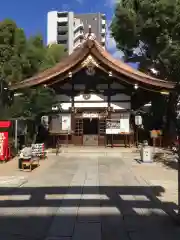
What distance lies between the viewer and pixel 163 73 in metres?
25.2

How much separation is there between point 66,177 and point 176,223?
5704 mm

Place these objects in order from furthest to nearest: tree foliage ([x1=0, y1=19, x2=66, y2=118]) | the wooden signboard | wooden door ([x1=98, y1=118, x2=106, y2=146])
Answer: wooden door ([x1=98, y1=118, x2=106, y2=146]) < tree foliage ([x1=0, y1=19, x2=66, y2=118]) < the wooden signboard

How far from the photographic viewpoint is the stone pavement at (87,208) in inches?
212

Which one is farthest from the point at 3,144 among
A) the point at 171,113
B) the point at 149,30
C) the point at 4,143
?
the point at 171,113

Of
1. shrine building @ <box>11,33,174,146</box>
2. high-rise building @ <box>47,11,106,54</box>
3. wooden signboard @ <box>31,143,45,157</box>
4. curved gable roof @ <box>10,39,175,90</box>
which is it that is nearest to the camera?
wooden signboard @ <box>31,143,45,157</box>

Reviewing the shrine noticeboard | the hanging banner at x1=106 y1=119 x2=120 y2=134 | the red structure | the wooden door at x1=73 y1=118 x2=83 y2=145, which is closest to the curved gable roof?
the hanging banner at x1=106 y1=119 x2=120 y2=134

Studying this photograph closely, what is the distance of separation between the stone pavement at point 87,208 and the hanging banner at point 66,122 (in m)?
10.7

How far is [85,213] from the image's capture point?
21.4ft

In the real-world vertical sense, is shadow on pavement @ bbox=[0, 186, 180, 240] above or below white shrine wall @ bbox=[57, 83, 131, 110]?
below

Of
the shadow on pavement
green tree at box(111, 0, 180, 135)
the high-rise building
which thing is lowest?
the shadow on pavement

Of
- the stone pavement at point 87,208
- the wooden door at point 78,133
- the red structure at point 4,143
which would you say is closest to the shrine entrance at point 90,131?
the wooden door at point 78,133

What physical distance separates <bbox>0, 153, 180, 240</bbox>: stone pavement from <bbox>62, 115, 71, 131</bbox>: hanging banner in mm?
10689

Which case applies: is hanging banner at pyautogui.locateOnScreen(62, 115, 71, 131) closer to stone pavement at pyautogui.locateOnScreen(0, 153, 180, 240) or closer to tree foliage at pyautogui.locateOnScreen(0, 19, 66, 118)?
tree foliage at pyautogui.locateOnScreen(0, 19, 66, 118)

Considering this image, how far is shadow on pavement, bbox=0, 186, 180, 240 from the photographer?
5.36 metres
